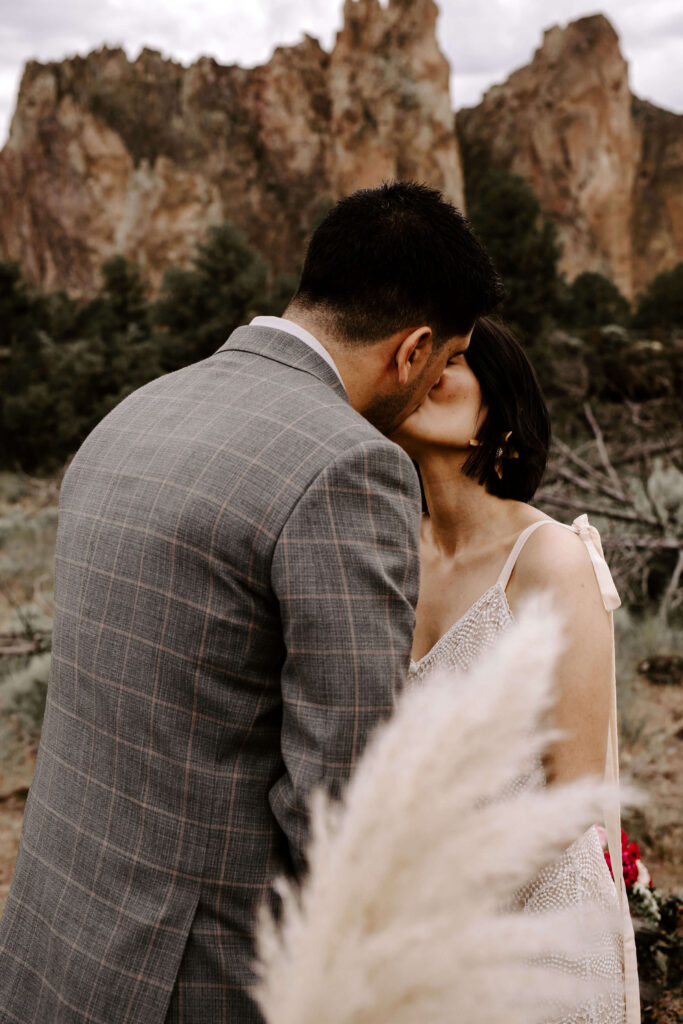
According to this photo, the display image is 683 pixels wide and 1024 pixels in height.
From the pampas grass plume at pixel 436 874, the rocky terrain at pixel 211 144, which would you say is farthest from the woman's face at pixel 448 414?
the rocky terrain at pixel 211 144

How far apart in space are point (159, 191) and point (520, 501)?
41.4 meters

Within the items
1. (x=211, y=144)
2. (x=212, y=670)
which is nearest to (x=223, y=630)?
(x=212, y=670)

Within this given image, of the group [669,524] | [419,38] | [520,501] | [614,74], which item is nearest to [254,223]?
[419,38]

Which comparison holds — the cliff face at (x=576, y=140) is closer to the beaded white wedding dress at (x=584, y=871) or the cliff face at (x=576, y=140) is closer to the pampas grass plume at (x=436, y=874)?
the beaded white wedding dress at (x=584, y=871)

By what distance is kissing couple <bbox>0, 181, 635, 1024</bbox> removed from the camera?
1260mm

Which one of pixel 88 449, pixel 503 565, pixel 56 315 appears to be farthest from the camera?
pixel 56 315

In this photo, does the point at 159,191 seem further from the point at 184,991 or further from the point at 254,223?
the point at 184,991

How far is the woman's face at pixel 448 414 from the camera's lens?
7.08 feet

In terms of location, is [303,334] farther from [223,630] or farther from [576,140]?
[576,140]

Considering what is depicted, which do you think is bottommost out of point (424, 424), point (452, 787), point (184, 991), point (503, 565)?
point (184, 991)

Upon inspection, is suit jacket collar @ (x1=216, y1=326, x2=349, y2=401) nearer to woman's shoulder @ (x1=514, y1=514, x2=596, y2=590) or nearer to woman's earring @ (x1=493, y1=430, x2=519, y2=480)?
woman's shoulder @ (x1=514, y1=514, x2=596, y2=590)

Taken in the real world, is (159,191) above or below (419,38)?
A: below

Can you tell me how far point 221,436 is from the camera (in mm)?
1344

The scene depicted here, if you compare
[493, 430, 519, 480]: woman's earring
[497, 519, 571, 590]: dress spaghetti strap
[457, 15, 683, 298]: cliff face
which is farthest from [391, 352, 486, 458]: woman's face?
[457, 15, 683, 298]: cliff face
